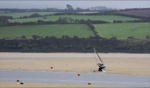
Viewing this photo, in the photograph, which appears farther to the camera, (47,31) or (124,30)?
(47,31)

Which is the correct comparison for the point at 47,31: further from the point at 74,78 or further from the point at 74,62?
the point at 74,78

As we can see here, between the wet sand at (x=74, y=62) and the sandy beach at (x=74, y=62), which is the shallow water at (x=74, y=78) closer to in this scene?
the sandy beach at (x=74, y=62)

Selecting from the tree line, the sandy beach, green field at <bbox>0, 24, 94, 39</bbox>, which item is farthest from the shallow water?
green field at <bbox>0, 24, 94, 39</bbox>

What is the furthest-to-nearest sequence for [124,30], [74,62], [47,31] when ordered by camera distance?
1. [47,31]
2. [124,30]
3. [74,62]

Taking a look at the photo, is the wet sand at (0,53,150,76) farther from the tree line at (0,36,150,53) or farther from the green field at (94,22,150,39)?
the green field at (94,22,150,39)

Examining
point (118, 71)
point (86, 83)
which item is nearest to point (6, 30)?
point (118, 71)

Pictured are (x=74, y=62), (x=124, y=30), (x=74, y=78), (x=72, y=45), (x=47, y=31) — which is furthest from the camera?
(x=47, y=31)

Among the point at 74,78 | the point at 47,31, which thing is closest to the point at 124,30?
the point at 47,31

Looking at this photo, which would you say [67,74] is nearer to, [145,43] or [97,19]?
[145,43]
